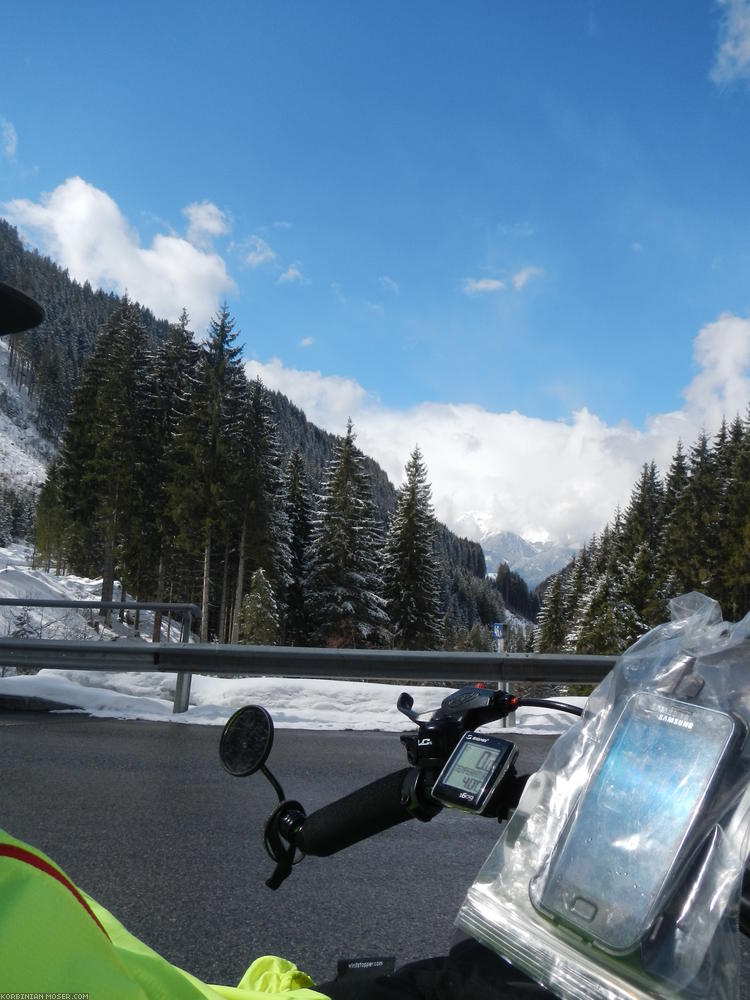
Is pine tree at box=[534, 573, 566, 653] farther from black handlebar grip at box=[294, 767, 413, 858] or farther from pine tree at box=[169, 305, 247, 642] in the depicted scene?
black handlebar grip at box=[294, 767, 413, 858]

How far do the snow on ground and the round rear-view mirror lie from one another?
18.0ft

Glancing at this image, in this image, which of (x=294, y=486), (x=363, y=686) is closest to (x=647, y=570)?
(x=294, y=486)

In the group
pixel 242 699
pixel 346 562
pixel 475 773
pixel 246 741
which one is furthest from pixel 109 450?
pixel 475 773

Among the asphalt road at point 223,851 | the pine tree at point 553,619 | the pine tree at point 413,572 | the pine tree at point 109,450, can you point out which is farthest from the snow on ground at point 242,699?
the pine tree at point 553,619

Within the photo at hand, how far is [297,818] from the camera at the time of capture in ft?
4.94

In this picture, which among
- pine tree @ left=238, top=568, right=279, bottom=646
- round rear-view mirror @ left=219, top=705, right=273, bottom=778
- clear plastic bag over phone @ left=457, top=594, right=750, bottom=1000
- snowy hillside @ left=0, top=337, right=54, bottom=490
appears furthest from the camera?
snowy hillside @ left=0, top=337, right=54, bottom=490

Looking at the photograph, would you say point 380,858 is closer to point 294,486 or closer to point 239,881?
point 239,881

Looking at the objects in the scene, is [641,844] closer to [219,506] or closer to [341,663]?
[341,663]

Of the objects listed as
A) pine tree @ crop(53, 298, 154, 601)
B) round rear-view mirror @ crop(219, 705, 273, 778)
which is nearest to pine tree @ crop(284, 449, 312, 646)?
pine tree @ crop(53, 298, 154, 601)

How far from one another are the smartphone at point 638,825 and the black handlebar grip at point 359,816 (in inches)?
14.8

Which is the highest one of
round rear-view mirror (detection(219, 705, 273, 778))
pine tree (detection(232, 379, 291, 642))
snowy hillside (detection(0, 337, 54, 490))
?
snowy hillside (detection(0, 337, 54, 490))

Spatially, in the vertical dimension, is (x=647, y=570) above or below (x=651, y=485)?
below

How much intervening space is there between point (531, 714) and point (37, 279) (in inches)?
6851

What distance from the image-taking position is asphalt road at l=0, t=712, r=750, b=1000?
3018mm
